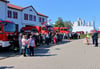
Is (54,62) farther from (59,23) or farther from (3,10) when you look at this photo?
(59,23)

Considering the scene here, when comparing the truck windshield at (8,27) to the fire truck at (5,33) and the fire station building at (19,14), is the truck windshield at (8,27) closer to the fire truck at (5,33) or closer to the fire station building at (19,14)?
the fire truck at (5,33)

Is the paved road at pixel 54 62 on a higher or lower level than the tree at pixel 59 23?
lower

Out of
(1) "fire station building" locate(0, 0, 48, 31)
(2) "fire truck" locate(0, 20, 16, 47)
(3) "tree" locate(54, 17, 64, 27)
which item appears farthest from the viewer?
(3) "tree" locate(54, 17, 64, 27)

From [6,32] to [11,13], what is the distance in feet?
74.3

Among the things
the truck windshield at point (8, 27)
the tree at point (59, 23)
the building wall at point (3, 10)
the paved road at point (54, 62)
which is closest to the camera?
the paved road at point (54, 62)

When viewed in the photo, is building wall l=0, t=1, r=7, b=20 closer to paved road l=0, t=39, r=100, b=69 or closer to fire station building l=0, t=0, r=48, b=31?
fire station building l=0, t=0, r=48, b=31

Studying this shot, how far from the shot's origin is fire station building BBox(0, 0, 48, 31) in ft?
97.2

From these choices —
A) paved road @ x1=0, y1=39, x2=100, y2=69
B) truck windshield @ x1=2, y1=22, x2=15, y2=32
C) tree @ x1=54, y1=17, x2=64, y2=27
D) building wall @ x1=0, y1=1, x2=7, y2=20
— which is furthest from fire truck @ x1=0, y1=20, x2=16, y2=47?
tree @ x1=54, y1=17, x2=64, y2=27

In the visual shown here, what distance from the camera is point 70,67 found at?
316 inches

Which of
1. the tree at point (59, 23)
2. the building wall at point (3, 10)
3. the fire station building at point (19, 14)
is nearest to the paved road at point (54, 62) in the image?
the building wall at point (3, 10)

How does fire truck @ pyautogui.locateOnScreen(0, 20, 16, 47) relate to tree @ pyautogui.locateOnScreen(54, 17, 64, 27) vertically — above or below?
below

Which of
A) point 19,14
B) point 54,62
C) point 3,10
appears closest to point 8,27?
point 54,62

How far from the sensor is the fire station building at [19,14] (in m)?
29.6

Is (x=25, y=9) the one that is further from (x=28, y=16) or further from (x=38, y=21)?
(x=38, y=21)
